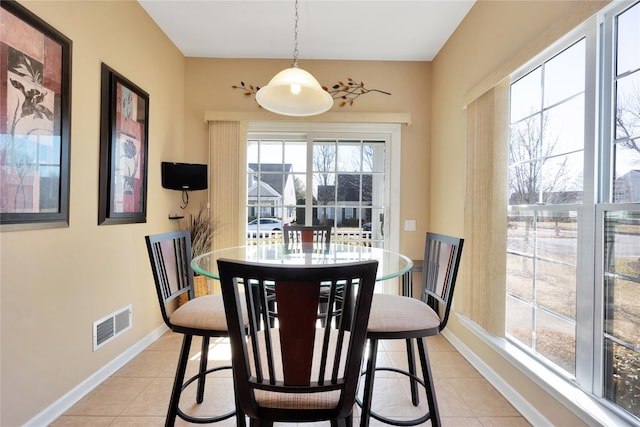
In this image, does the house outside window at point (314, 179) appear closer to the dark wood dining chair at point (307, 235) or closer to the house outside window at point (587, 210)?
the dark wood dining chair at point (307, 235)

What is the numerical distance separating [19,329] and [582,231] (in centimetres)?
275

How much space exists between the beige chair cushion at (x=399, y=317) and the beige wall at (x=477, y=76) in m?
0.81

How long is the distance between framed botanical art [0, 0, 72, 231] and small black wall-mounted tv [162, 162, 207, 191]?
1.08 metres

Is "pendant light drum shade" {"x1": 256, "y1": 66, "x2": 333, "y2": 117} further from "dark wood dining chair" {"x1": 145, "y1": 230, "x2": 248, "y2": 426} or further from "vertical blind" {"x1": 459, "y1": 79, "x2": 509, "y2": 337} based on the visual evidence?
"vertical blind" {"x1": 459, "y1": 79, "x2": 509, "y2": 337}

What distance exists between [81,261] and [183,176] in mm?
1232

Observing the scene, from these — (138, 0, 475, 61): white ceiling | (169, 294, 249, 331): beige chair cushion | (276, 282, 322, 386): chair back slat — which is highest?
(138, 0, 475, 61): white ceiling

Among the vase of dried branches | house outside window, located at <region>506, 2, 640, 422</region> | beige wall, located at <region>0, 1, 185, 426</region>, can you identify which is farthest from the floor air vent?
house outside window, located at <region>506, 2, 640, 422</region>

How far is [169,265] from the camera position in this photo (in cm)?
153

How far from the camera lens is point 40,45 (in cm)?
152

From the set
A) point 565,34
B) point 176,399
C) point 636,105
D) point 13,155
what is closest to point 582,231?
point 636,105

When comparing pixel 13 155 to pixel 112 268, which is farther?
pixel 112 268

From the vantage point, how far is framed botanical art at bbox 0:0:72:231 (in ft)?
4.47

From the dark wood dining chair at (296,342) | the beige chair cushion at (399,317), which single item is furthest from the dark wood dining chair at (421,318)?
the dark wood dining chair at (296,342)

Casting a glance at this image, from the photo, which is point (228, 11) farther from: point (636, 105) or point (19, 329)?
point (636, 105)
